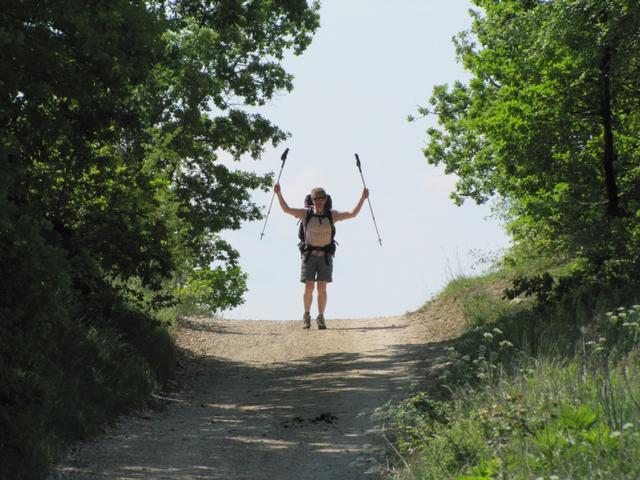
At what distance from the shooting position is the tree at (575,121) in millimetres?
15453

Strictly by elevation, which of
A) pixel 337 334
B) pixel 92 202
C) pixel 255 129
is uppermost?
pixel 255 129

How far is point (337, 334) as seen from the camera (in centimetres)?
1789

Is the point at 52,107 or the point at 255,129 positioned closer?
the point at 52,107

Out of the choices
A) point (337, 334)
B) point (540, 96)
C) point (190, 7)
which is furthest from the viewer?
point (540, 96)

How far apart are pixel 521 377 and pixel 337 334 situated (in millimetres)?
9637

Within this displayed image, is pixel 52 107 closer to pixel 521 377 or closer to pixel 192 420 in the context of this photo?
pixel 192 420

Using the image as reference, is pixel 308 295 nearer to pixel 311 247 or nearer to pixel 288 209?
pixel 311 247

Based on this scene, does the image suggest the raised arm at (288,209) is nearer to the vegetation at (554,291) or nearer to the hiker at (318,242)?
the hiker at (318,242)

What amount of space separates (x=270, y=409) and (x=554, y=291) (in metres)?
5.33

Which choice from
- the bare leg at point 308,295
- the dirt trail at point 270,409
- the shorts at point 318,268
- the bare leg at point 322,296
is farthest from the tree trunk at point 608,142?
the bare leg at point 308,295

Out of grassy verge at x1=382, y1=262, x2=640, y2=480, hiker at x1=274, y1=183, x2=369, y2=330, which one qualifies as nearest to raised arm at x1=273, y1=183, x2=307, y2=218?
hiker at x1=274, y1=183, x2=369, y2=330

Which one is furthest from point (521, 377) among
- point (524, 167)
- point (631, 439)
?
point (524, 167)

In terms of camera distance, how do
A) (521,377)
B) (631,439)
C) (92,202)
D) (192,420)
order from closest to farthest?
(631,439), (521,377), (192,420), (92,202)

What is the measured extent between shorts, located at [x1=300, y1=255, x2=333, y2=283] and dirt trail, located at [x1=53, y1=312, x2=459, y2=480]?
1.00 metres
